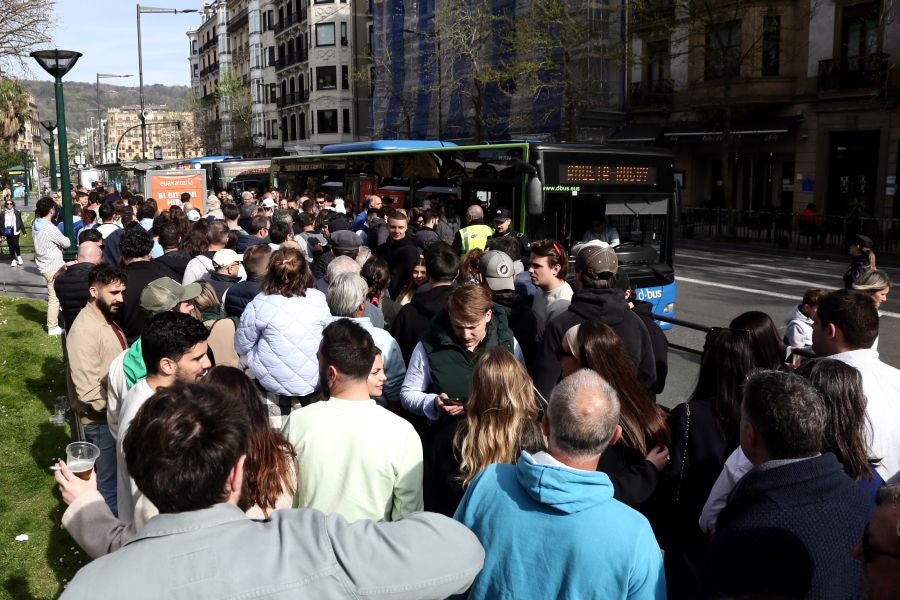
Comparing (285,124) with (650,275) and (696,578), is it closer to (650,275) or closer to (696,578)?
(650,275)

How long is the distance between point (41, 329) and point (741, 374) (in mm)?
10753

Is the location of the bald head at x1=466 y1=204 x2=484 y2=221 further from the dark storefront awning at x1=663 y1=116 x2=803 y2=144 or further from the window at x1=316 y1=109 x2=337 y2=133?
→ the window at x1=316 y1=109 x2=337 y2=133

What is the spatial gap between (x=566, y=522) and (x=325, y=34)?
206 feet

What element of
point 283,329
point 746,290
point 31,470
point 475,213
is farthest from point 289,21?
point 283,329

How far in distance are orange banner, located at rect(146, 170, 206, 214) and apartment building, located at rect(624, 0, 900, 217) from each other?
57.4ft

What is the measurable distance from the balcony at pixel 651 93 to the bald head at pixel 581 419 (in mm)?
34874

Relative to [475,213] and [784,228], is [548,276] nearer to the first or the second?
[475,213]

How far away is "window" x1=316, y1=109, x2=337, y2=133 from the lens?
6184cm

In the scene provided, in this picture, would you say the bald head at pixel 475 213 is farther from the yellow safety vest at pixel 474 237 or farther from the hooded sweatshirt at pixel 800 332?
the hooded sweatshirt at pixel 800 332

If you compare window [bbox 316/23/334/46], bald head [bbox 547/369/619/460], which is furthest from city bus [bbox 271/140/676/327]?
window [bbox 316/23/334/46]

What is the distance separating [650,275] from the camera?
10.9 m

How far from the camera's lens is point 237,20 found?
80.5 meters

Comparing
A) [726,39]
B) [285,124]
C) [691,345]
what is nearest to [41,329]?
[691,345]

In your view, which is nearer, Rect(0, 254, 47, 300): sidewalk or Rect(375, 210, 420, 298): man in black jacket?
Rect(375, 210, 420, 298): man in black jacket
